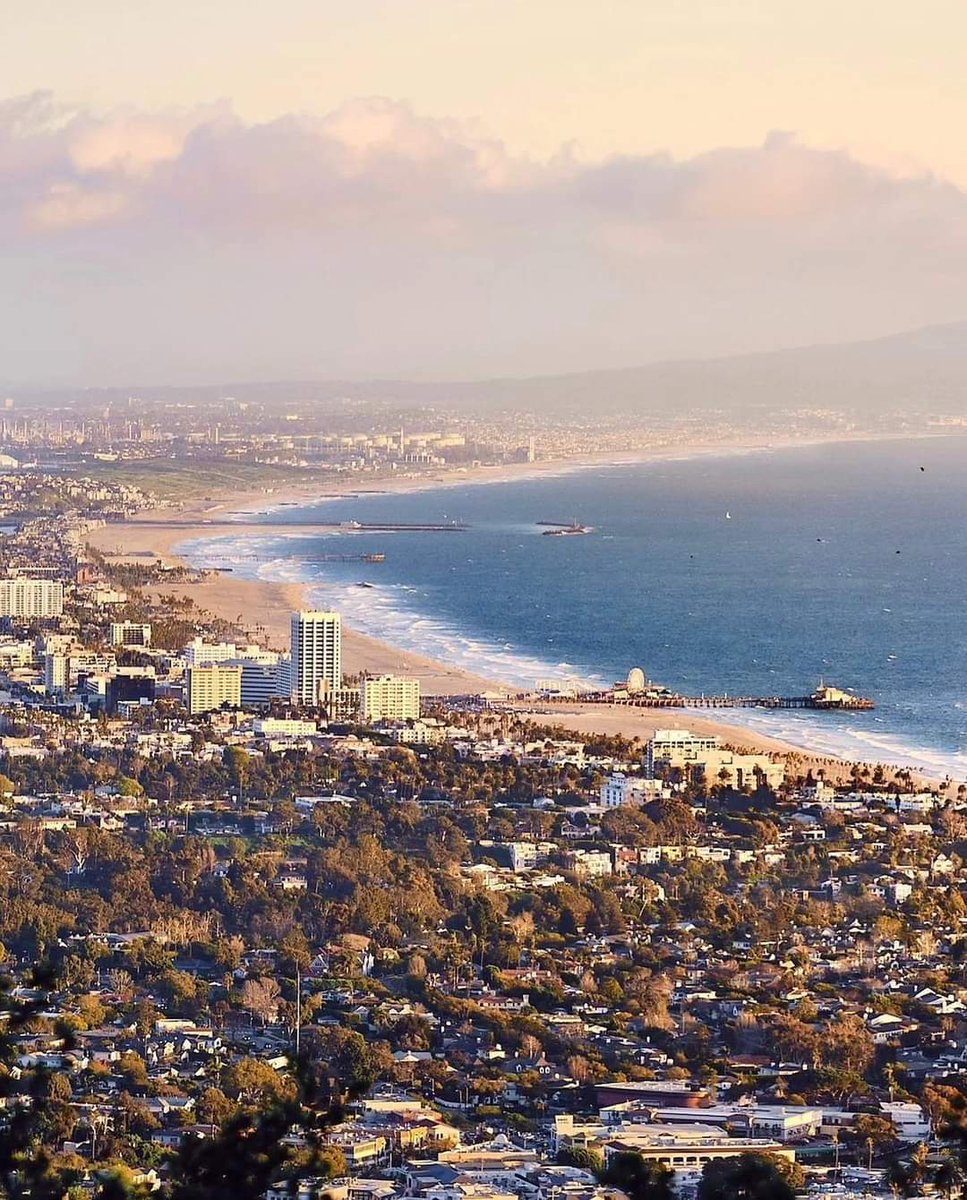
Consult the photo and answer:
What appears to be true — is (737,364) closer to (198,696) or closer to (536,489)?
(536,489)

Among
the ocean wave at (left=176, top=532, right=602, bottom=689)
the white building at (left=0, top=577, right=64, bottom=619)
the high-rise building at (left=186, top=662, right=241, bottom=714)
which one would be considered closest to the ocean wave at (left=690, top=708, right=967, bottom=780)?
the ocean wave at (left=176, top=532, right=602, bottom=689)

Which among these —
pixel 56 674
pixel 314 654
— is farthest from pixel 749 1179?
pixel 56 674

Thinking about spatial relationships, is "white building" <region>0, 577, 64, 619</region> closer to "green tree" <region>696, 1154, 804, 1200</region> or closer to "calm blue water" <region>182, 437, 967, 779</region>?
"calm blue water" <region>182, 437, 967, 779</region>

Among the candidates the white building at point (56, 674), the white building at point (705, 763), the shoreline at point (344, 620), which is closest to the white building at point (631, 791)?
the white building at point (705, 763)

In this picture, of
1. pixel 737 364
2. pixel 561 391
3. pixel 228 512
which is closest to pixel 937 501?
pixel 228 512

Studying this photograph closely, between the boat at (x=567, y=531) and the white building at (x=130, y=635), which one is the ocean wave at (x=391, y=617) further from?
the boat at (x=567, y=531)

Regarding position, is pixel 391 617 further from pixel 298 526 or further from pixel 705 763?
pixel 298 526
